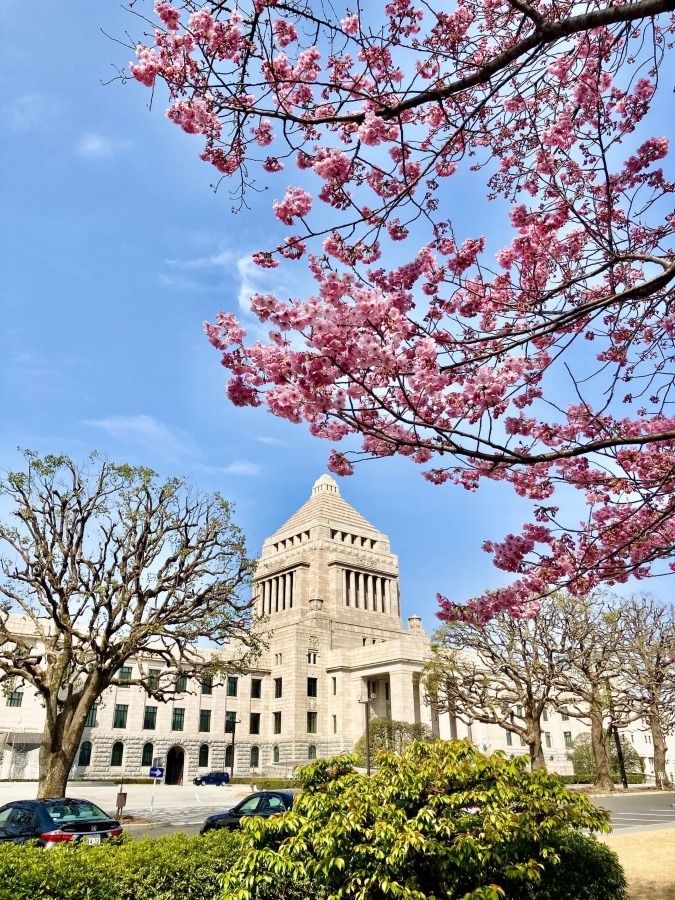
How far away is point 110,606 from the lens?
2092 centimetres

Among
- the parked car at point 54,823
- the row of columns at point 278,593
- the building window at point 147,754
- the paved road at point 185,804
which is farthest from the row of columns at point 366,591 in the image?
the parked car at point 54,823

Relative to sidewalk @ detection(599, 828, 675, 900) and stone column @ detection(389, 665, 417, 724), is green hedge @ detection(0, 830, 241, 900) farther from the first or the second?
stone column @ detection(389, 665, 417, 724)

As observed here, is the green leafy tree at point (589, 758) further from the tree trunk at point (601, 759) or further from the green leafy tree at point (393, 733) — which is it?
the tree trunk at point (601, 759)

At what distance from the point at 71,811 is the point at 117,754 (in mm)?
42840

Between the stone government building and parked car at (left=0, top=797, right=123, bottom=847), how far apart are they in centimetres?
3296

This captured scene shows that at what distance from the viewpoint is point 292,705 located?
5719 cm

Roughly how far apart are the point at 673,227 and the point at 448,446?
3859 millimetres

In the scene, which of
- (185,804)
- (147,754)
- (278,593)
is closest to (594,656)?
(185,804)

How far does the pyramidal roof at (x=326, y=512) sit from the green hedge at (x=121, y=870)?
68.2 m

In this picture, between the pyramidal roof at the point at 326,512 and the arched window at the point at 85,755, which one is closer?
the arched window at the point at 85,755

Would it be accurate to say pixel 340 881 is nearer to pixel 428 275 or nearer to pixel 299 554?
pixel 428 275

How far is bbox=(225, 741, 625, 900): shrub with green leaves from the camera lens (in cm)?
603

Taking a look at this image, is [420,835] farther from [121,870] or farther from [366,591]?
[366,591]

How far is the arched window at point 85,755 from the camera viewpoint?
48.2 m
